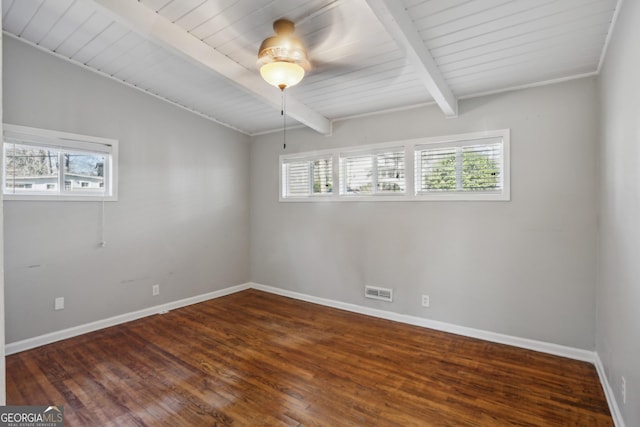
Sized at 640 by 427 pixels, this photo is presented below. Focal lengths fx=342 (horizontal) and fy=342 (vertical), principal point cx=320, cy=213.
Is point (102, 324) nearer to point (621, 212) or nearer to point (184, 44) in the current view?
point (184, 44)

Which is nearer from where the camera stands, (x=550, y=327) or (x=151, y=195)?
(x=550, y=327)

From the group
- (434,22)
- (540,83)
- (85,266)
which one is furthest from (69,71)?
(540,83)

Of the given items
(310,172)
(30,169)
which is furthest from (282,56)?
Result: (30,169)

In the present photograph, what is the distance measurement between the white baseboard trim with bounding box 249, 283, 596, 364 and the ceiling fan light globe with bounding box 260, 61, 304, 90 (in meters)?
2.86

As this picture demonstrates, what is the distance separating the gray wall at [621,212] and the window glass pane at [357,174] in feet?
7.40

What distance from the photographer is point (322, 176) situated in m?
4.74

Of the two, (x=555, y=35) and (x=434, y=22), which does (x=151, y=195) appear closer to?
(x=434, y=22)

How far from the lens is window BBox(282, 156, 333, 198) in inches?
185

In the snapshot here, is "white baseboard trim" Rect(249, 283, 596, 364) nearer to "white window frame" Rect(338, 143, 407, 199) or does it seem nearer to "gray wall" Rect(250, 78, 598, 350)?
"gray wall" Rect(250, 78, 598, 350)

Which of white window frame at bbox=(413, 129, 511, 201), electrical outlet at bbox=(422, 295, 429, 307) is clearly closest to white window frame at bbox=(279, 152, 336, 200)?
white window frame at bbox=(413, 129, 511, 201)

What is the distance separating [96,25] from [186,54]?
864 mm

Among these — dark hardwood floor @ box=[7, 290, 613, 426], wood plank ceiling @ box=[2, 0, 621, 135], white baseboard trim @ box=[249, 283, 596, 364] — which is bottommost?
dark hardwood floor @ box=[7, 290, 613, 426]

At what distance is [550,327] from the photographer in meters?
3.17

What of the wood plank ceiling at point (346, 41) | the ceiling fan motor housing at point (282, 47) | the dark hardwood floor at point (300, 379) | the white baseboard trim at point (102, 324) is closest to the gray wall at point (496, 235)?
the wood plank ceiling at point (346, 41)
